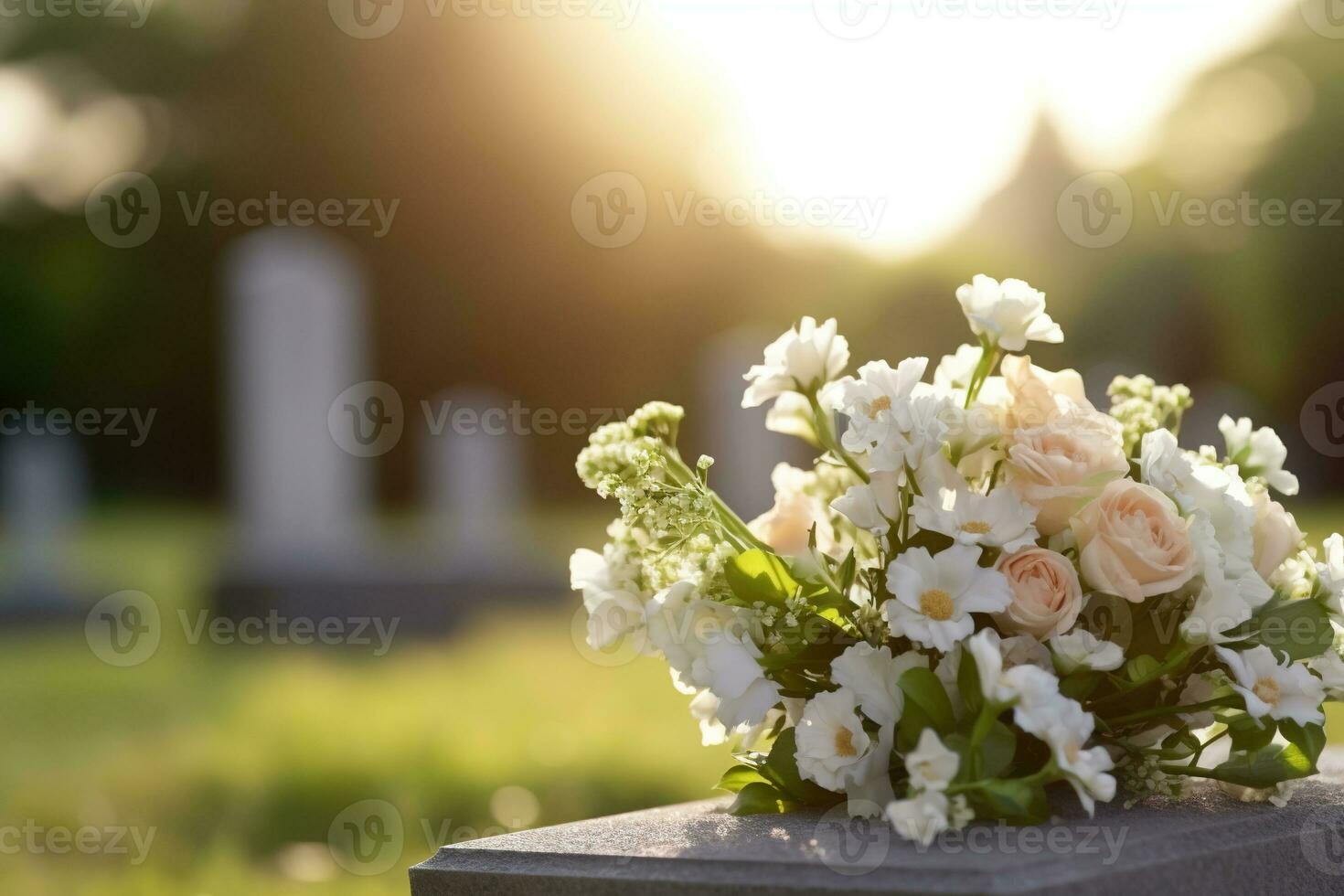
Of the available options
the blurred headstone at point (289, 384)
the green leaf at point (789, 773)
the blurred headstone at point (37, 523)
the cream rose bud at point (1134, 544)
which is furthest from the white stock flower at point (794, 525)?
the blurred headstone at point (37, 523)

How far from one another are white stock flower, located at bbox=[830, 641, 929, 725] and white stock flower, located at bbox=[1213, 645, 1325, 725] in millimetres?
375

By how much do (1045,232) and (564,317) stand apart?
32.2ft

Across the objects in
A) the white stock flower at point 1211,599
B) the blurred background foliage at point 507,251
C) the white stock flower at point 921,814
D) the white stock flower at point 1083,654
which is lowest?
the white stock flower at point 921,814

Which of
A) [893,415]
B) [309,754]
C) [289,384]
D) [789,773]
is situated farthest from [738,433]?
[893,415]

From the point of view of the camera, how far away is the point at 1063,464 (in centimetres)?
141

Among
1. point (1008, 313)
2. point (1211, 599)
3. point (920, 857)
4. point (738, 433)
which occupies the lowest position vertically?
point (920, 857)

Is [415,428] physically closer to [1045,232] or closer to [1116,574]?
[1045,232]

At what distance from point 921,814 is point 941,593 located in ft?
0.85

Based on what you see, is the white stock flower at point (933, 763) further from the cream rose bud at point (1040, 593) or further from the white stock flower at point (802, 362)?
the white stock flower at point (802, 362)

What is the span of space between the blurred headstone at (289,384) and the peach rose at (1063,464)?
7770mm

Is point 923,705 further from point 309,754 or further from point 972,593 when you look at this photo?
point 309,754

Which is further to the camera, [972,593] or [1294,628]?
[1294,628]

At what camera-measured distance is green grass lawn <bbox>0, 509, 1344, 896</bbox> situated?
3.11m

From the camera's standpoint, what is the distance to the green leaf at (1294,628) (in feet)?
5.09
